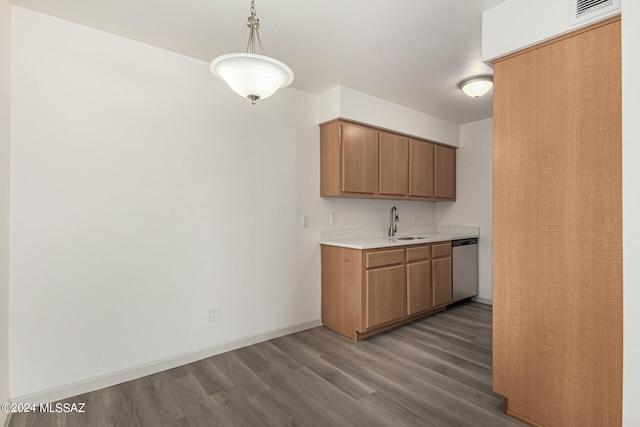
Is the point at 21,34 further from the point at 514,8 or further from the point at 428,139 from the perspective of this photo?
the point at 428,139

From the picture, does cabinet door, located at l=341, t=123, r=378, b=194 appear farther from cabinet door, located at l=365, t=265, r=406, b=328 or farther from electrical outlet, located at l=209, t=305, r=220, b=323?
electrical outlet, located at l=209, t=305, r=220, b=323

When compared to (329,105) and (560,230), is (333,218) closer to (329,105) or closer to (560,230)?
(329,105)

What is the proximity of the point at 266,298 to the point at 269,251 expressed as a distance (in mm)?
461

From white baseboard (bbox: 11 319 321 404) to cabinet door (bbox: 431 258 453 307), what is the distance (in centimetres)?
178

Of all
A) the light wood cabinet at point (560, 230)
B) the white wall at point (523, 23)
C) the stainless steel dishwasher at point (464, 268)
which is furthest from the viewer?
the stainless steel dishwasher at point (464, 268)

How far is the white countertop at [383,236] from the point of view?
123 inches

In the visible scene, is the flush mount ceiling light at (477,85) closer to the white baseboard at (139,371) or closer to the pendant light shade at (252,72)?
the pendant light shade at (252,72)

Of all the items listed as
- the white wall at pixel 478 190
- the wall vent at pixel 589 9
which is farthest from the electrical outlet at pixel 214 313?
the white wall at pixel 478 190

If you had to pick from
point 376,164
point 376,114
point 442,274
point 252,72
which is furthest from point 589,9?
point 442,274

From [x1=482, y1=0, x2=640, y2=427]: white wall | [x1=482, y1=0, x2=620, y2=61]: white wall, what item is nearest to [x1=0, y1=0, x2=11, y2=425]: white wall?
[x1=482, y1=0, x2=620, y2=61]: white wall

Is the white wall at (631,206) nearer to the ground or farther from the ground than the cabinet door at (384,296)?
farther from the ground

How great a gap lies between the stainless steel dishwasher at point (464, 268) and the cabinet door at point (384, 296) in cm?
108

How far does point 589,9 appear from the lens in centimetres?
153

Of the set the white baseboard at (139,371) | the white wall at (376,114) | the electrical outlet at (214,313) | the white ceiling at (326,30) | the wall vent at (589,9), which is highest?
the white ceiling at (326,30)
